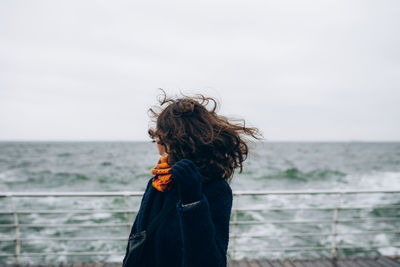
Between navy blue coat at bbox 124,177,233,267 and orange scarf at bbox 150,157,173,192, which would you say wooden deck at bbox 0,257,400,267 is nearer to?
navy blue coat at bbox 124,177,233,267

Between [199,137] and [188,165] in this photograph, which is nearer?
[188,165]

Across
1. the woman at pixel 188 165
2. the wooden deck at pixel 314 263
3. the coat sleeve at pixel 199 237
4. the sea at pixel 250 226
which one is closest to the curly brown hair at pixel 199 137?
the woman at pixel 188 165

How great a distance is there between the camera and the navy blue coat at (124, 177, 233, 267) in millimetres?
1059

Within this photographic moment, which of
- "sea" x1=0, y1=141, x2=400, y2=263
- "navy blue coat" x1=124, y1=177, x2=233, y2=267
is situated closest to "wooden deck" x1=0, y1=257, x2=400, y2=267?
"sea" x1=0, y1=141, x2=400, y2=263

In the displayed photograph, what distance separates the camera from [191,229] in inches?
41.9


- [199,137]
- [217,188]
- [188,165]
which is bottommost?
[217,188]

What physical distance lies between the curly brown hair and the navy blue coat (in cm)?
10

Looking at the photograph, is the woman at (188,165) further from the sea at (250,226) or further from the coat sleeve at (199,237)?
the sea at (250,226)

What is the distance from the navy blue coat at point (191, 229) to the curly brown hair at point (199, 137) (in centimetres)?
10

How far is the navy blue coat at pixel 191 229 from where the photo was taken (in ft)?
3.47

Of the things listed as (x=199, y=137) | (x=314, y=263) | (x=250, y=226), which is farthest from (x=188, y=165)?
(x=250, y=226)

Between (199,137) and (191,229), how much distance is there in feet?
1.39

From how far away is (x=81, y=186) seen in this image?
47.4 feet

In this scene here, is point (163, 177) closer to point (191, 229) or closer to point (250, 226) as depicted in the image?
point (191, 229)
